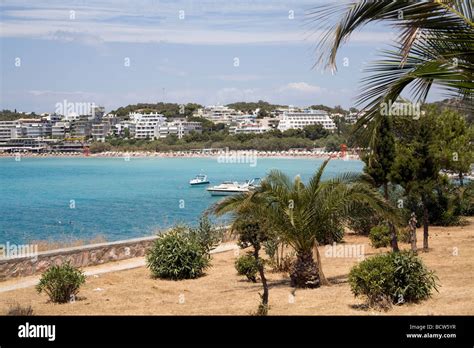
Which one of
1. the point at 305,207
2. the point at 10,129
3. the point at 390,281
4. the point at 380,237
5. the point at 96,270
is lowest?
the point at 96,270

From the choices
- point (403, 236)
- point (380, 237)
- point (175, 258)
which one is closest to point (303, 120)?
point (403, 236)

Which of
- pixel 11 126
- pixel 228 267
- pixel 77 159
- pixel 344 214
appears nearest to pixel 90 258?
pixel 228 267

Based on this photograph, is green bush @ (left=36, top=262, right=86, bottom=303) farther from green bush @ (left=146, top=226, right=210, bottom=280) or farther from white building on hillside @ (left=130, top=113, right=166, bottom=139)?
white building on hillside @ (left=130, top=113, right=166, bottom=139)

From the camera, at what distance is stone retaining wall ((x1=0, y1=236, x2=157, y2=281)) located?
12602 mm

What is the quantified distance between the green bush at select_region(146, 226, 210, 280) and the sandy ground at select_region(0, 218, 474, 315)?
10.7 inches

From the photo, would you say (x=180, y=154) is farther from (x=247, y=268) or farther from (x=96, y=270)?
(x=247, y=268)

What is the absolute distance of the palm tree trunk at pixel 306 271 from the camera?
10742 millimetres

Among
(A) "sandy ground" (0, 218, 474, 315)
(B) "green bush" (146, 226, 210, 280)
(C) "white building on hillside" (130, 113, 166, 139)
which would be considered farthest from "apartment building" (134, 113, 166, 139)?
(A) "sandy ground" (0, 218, 474, 315)

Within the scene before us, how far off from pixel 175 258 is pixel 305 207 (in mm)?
3396

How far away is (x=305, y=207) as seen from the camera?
421 inches

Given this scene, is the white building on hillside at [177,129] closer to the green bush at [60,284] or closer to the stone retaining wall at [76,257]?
the stone retaining wall at [76,257]

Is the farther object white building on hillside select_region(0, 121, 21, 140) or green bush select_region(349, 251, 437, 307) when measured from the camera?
white building on hillside select_region(0, 121, 21, 140)
